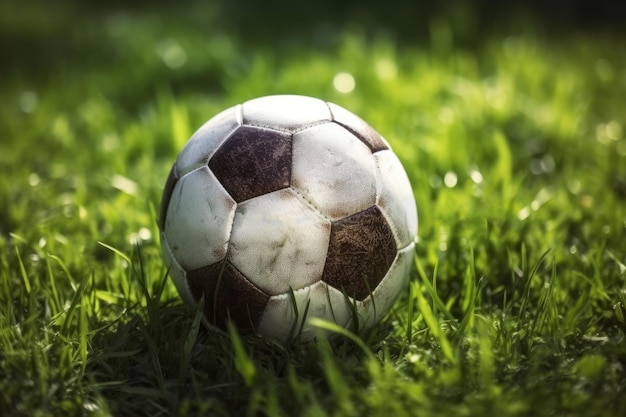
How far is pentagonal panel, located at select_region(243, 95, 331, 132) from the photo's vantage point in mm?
2285

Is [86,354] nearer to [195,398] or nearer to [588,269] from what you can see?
[195,398]

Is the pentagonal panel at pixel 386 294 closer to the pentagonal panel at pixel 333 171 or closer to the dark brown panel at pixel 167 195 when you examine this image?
the pentagonal panel at pixel 333 171

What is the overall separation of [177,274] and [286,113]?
24.8 inches

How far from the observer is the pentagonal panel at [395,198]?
89.1 inches

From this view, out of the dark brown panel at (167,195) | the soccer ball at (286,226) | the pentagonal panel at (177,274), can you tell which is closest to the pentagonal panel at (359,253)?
the soccer ball at (286,226)

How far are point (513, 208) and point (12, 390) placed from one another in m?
2.05

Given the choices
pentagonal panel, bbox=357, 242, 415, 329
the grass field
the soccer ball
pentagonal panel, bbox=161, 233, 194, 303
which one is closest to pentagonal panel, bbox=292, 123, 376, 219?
the soccer ball

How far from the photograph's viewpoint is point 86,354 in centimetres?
211

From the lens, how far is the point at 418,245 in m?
2.85

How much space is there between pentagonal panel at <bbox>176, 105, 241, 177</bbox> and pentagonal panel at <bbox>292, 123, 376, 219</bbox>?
245 mm

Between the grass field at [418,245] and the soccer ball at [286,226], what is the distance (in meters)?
0.12

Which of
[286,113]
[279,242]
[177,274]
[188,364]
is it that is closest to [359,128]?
[286,113]

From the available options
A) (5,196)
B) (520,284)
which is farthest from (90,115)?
(520,284)

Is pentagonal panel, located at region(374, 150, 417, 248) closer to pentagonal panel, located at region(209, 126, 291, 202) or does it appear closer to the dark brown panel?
pentagonal panel, located at region(209, 126, 291, 202)
